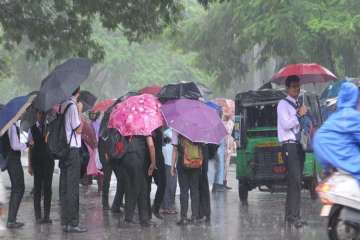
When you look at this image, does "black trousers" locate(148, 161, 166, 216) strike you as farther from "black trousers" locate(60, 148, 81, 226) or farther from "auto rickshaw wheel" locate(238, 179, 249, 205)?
"auto rickshaw wheel" locate(238, 179, 249, 205)

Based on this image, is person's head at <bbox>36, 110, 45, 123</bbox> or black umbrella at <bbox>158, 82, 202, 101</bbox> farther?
black umbrella at <bbox>158, 82, 202, 101</bbox>

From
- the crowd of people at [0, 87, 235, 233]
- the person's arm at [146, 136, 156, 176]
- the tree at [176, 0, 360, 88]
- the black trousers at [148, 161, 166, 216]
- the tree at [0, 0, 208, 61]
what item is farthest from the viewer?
the tree at [176, 0, 360, 88]

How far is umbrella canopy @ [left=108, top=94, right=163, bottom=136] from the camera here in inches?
431

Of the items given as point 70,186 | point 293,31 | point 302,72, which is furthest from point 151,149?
point 293,31

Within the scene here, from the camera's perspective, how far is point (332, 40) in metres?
25.7

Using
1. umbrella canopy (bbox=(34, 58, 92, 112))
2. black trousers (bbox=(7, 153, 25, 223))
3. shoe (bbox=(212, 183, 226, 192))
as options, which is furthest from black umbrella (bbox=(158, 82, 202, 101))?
shoe (bbox=(212, 183, 226, 192))

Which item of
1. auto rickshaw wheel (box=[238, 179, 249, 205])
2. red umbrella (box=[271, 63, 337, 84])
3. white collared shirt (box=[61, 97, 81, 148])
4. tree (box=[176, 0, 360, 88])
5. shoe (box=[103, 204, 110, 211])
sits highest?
tree (box=[176, 0, 360, 88])

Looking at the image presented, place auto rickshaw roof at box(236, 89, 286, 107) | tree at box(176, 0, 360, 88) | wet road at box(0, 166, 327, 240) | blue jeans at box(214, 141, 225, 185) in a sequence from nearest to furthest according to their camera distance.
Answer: wet road at box(0, 166, 327, 240)
auto rickshaw roof at box(236, 89, 286, 107)
blue jeans at box(214, 141, 225, 185)
tree at box(176, 0, 360, 88)

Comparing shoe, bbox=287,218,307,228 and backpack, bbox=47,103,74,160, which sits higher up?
backpack, bbox=47,103,74,160

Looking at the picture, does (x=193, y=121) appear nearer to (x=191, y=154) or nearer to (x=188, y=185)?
(x=191, y=154)

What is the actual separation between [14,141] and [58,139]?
2.60 feet

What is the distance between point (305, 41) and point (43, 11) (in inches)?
358

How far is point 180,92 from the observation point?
1153cm

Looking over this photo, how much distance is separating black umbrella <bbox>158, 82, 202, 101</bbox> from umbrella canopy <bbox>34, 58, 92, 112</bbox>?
Result: 127 centimetres
